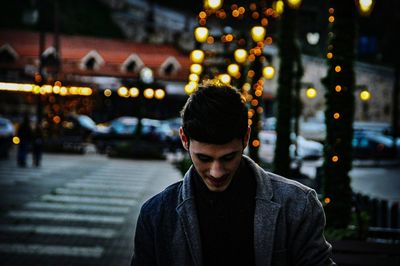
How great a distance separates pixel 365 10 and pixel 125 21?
5865cm

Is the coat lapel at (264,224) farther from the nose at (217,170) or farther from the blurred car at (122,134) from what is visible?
the blurred car at (122,134)

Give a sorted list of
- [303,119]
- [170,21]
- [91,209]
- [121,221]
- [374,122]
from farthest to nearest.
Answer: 1. [170,21]
2. [303,119]
3. [374,122]
4. [91,209]
5. [121,221]

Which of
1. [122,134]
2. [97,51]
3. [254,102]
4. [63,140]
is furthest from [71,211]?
[97,51]

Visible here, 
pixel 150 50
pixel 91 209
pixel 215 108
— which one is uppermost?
pixel 150 50

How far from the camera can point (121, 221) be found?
10.9 meters

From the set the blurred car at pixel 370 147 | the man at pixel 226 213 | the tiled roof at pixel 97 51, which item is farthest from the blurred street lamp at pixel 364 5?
the tiled roof at pixel 97 51

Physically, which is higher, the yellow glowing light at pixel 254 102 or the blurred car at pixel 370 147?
the yellow glowing light at pixel 254 102

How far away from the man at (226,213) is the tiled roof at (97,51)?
45476 mm

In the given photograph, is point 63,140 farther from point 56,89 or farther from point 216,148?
point 216,148

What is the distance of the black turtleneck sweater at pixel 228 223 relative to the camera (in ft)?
7.84

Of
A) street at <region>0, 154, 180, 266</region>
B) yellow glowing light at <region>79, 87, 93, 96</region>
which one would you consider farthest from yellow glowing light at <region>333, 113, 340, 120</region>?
yellow glowing light at <region>79, 87, 93, 96</region>

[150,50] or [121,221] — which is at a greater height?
[150,50]

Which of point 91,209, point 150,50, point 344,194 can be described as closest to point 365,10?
point 344,194

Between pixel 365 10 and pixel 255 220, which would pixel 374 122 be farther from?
pixel 255 220
